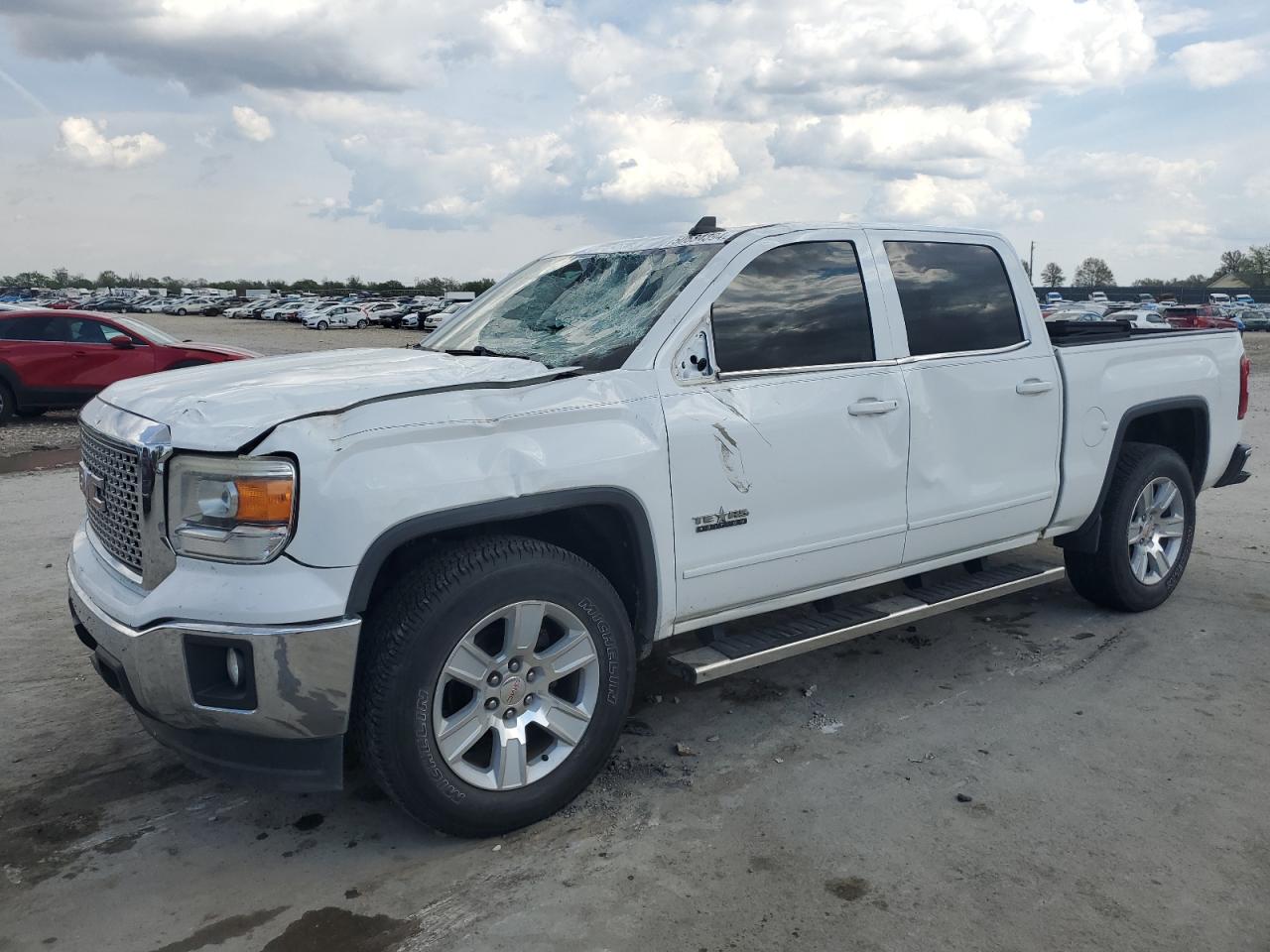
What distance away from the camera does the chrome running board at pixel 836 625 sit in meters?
3.83

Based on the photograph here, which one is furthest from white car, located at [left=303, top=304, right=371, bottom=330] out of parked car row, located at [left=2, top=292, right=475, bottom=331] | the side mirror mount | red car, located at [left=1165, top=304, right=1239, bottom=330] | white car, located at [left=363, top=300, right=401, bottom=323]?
the side mirror mount

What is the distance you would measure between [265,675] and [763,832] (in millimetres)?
1632

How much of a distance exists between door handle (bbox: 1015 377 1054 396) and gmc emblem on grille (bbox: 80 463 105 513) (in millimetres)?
3770

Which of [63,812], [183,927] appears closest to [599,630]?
[183,927]

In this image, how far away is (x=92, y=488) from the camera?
3.67 m

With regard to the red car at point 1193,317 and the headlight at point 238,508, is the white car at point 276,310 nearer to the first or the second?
the red car at point 1193,317

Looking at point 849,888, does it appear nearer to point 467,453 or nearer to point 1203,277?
point 467,453

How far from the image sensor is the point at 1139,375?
5387 millimetres

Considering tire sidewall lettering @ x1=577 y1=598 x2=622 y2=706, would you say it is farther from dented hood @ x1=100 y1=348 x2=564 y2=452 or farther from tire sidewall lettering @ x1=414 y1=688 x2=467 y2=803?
dented hood @ x1=100 y1=348 x2=564 y2=452

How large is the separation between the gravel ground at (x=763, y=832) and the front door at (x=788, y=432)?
674 millimetres

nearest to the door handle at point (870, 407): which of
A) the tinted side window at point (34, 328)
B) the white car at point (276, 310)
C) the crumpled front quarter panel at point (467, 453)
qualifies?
the crumpled front quarter panel at point (467, 453)

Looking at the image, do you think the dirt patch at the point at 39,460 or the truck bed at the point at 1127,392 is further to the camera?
the dirt patch at the point at 39,460

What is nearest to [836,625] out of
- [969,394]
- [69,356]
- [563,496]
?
[969,394]

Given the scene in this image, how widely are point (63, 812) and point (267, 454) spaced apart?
164cm
